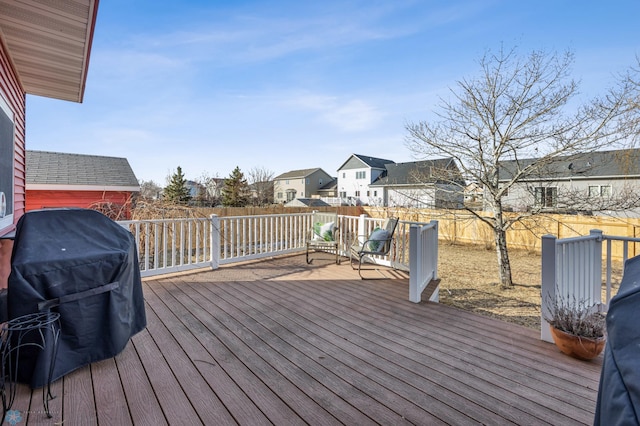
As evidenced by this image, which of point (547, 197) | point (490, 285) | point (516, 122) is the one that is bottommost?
point (490, 285)

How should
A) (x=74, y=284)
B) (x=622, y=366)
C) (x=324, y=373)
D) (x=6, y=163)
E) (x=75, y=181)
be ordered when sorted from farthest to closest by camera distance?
(x=75, y=181), (x=6, y=163), (x=324, y=373), (x=74, y=284), (x=622, y=366)

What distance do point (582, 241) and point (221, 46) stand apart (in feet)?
26.0

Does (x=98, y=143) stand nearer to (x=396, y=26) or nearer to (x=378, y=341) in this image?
(x=396, y=26)

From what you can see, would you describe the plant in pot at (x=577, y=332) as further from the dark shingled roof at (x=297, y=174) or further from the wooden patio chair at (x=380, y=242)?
the dark shingled roof at (x=297, y=174)

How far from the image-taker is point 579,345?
236cm

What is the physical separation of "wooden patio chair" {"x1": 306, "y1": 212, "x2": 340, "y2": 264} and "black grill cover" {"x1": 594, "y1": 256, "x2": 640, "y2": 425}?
196 inches

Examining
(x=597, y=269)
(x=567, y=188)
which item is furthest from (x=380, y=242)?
(x=567, y=188)

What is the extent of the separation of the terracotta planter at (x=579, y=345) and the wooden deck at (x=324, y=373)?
9 cm

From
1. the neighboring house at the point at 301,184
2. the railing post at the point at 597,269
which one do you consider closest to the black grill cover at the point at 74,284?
the railing post at the point at 597,269

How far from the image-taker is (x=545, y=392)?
1.97 meters

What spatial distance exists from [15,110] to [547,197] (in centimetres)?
979

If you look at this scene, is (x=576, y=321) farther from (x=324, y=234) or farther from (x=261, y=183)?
(x=261, y=183)

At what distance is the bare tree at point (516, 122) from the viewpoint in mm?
6246

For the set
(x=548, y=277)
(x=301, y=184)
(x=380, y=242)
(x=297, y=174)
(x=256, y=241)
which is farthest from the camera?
(x=297, y=174)
